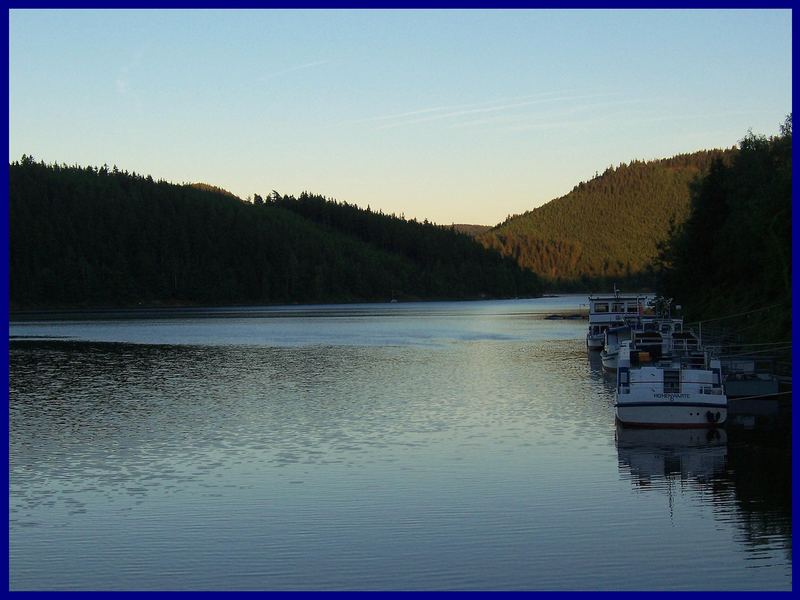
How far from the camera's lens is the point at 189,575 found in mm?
21828

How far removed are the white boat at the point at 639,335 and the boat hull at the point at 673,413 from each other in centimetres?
1743

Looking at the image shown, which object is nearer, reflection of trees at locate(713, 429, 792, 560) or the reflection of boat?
reflection of trees at locate(713, 429, 792, 560)

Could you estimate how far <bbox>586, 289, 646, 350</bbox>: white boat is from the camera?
8950 centimetres

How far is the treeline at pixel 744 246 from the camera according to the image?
78.5 meters

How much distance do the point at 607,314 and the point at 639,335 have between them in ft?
93.7

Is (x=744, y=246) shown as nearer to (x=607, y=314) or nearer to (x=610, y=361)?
(x=607, y=314)

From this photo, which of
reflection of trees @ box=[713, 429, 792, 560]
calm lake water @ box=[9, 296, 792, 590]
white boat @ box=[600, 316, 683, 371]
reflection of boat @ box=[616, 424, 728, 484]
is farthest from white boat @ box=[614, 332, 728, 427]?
white boat @ box=[600, 316, 683, 371]

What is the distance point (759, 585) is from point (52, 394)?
4466cm

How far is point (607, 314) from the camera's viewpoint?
309 feet

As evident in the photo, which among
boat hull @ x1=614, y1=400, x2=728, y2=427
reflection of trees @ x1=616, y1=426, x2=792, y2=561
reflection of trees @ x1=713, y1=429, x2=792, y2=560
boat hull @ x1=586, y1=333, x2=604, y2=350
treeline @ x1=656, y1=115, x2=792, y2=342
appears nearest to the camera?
reflection of trees @ x1=713, y1=429, x2=792, y2=560

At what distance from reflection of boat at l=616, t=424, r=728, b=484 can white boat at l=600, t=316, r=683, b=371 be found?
18.2 meters

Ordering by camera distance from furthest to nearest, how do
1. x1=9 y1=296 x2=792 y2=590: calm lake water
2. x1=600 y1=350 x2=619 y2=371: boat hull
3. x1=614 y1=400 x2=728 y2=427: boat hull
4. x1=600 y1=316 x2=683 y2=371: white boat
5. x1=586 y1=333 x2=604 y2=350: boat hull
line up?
x1=586 y1=333 x2=604 y2=350: boat hull, x1=600 y1=350 x2=619 y2=371: boat hull, x1=600 y1=316 x2=683 y2=371: white boat, x1=614 y1=400 x2=728 y2=427: boat hull, x1=9 y1=296 x2=792 y2=590: calm lake water

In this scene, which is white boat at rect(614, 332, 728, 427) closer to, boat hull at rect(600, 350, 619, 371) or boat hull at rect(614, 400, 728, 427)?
boat hull at rect(614, 400, 728, 427)

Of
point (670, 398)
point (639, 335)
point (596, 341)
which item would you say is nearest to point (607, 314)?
point (596, 341)
